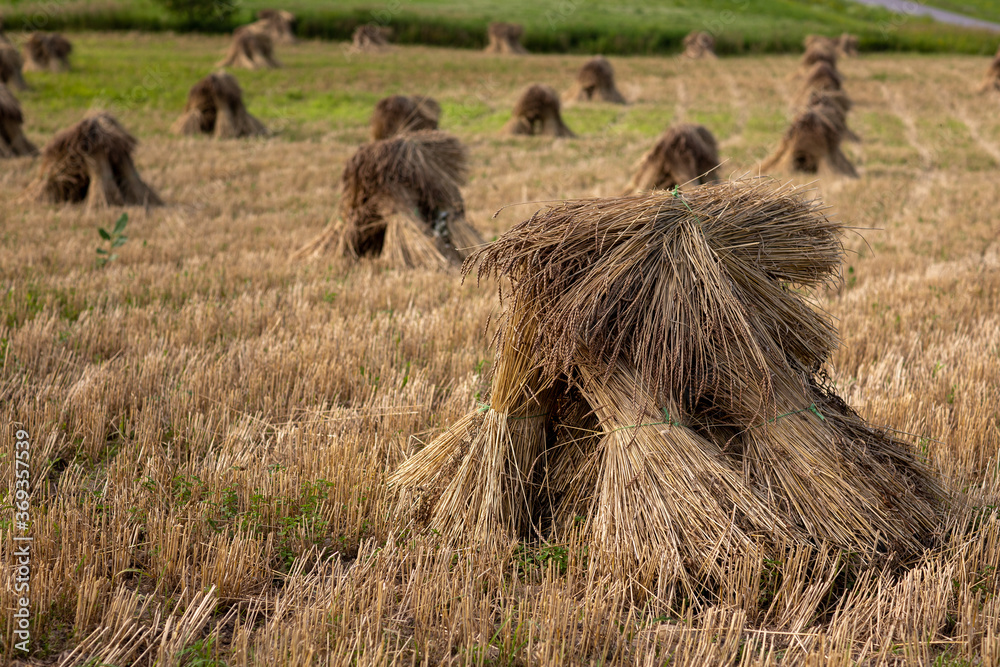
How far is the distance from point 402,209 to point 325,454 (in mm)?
4984

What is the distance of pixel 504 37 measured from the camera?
39.6m

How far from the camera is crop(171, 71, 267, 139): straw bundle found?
58.9 feet

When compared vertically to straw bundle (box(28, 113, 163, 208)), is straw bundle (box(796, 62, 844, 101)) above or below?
above

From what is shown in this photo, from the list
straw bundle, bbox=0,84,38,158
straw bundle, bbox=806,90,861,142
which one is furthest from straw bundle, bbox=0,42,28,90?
straw bundle, bbox=806,90,861,142

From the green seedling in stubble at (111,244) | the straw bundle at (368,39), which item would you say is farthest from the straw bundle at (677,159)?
the straw bundle at (368,39)

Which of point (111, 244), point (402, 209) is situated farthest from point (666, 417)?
point (111, 244)

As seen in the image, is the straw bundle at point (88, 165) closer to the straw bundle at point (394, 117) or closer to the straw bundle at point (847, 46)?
the straw bundle at point (394, 117)

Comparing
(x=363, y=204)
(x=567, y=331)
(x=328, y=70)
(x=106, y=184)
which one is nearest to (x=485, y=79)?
(x=328, y=70)

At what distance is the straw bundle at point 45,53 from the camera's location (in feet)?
86.9

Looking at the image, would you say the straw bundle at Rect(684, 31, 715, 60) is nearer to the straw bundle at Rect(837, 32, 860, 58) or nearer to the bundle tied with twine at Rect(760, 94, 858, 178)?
the straw bundle at Rect(837, 32, 860, 58)

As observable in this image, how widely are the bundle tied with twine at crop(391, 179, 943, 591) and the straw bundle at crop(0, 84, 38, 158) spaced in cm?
1420

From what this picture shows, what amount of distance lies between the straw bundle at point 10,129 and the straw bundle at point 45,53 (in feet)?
47.6

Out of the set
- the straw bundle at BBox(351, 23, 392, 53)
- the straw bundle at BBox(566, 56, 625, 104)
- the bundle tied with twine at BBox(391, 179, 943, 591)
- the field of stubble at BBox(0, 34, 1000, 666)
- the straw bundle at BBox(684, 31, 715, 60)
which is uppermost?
the straw bundle at BBox(684, 31, 715, 60)

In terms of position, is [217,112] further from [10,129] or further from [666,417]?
[666,417]
